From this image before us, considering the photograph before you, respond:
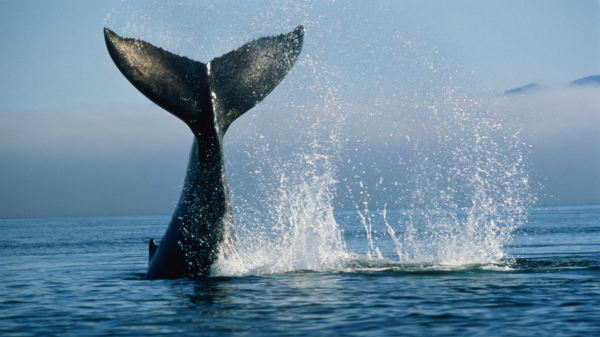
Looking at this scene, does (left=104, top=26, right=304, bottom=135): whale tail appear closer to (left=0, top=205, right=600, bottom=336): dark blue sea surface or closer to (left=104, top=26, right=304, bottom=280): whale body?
(left=104, top=26, right=304, bottom=280): whale body

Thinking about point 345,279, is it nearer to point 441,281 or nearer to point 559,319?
point 441,281

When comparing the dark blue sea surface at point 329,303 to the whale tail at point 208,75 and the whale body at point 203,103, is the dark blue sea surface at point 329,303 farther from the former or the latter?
the whale tail at point 208,75

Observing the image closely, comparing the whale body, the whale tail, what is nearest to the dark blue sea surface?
the whale body

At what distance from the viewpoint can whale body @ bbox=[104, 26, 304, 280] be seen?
28.8 feet

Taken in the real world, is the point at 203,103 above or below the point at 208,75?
below

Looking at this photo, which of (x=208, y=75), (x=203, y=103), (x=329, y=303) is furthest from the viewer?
(x=208, y=75)

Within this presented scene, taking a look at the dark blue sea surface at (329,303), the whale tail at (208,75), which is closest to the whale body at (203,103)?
the whale tail at (208,75)

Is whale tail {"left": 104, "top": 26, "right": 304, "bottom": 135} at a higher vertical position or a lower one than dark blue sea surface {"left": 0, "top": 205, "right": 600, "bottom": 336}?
higher

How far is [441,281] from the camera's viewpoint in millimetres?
9305

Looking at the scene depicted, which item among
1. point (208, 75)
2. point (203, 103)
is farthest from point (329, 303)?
point (208, 75)

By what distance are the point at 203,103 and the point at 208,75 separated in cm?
58

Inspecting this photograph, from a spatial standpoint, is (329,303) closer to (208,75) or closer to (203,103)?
(203,103)

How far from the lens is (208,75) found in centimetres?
951

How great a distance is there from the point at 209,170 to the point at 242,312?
108 inches
